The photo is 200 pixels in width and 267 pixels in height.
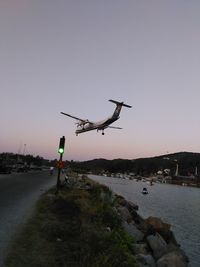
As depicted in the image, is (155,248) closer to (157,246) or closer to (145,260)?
(157,246)

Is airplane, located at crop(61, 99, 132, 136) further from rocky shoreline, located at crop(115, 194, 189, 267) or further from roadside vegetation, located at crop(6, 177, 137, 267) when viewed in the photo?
roadside vegetation, located at crop(6, 177, 137, 267)

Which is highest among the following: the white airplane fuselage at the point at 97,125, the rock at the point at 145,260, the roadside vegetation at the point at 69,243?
the white airplane fuselage at the point at 97,125

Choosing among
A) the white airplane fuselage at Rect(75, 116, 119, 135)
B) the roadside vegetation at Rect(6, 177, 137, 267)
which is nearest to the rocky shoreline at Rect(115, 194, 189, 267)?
the roadside vegetation at Rect(6, 177, 137, 267)

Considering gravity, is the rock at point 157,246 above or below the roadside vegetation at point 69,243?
below

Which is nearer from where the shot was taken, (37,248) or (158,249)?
(37,248)

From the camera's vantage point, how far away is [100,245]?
11742 millimetres

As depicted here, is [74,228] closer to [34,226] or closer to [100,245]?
[34,226]

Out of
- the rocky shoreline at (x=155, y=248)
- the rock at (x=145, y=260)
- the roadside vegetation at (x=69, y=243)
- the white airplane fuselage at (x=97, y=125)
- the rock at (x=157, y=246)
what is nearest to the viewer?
the roadside vegetation at (x=69, y=243)

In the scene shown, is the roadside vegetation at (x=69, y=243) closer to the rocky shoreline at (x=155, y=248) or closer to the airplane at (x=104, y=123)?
the rocky shoreline at (x=155, y=248)

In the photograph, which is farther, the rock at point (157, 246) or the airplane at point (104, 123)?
the airplane at point (104, 123)

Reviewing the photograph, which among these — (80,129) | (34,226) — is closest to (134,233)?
(34,226)

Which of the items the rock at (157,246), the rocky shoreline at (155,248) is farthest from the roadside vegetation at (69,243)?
the rock at (157,246)

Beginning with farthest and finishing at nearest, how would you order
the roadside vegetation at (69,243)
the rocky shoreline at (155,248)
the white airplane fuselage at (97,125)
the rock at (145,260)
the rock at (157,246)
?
the white airplane fuselage at (97,125), the rock at (157,246), the rocky shoreline at (155,248), the rock at (145,260), the roadside vegetation at (69,243)

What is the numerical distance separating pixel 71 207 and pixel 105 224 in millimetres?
3377
